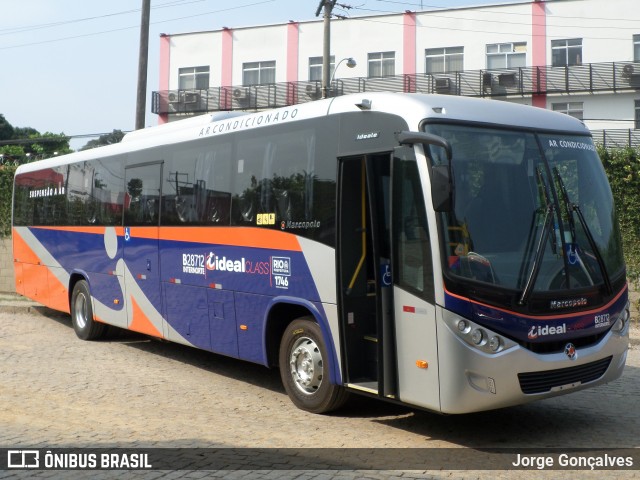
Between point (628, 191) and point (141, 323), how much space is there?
893 cm

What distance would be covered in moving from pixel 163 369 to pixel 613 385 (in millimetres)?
5933

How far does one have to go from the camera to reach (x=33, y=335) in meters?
14.8

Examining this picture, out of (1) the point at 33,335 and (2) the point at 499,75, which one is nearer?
(1) the point at 33,335

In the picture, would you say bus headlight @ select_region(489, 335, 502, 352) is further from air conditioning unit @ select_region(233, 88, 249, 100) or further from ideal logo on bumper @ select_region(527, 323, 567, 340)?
air conditioning unit @ select_region(233, 88, 249, 100)

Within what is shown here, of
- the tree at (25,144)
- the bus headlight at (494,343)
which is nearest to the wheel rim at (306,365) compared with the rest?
the bus headlight at (494,343)

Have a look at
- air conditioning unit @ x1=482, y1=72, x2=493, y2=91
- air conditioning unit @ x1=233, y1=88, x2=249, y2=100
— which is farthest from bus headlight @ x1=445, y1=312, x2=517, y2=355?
air conditioning unit @ x1=233, y1=88, x2=249, y2=100

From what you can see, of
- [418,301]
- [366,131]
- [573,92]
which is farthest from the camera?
[573,92]

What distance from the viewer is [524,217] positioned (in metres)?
7.30

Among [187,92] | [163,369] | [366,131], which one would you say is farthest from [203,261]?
[187,92]

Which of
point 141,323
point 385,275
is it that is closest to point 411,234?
point 385,275

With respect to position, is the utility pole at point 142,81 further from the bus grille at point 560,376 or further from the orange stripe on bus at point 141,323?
the bus grille at point 560,376

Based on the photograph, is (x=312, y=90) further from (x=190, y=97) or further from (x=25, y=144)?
(x=25, y=144)

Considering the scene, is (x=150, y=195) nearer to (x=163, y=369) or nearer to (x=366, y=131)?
(x=163, y=369)

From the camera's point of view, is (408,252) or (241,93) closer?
(408,252)
